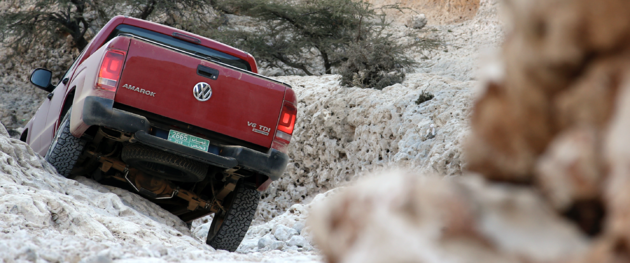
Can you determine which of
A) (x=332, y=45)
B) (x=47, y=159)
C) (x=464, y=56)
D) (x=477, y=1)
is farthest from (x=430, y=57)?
(x=47, y=159)

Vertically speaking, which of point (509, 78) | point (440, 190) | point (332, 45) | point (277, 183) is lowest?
point (277, 183)

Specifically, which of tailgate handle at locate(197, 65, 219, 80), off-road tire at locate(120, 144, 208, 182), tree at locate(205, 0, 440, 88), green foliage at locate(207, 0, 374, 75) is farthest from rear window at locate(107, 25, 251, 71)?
green foliage at locate(207, 0, 374, 75)

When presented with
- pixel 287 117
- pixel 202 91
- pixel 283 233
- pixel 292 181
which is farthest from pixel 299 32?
pixel 202 91

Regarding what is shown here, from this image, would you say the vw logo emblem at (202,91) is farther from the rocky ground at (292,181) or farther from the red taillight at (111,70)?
the rocky ground at (292,181)

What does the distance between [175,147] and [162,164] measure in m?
0.46

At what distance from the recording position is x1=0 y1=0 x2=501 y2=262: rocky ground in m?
2.96

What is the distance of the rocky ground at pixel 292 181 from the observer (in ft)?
9.72

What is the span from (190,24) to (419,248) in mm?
17359

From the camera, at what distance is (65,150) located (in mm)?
4625

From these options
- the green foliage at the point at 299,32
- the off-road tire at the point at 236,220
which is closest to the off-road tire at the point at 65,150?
the off-road tire at the point at 236,220

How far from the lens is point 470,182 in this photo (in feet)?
3.80

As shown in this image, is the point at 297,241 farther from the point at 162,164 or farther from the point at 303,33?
the point at 303,33

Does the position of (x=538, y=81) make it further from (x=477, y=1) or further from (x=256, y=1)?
(x=477, y=1)

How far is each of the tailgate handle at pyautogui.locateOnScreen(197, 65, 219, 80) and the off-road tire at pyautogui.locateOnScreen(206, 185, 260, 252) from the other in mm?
1111
